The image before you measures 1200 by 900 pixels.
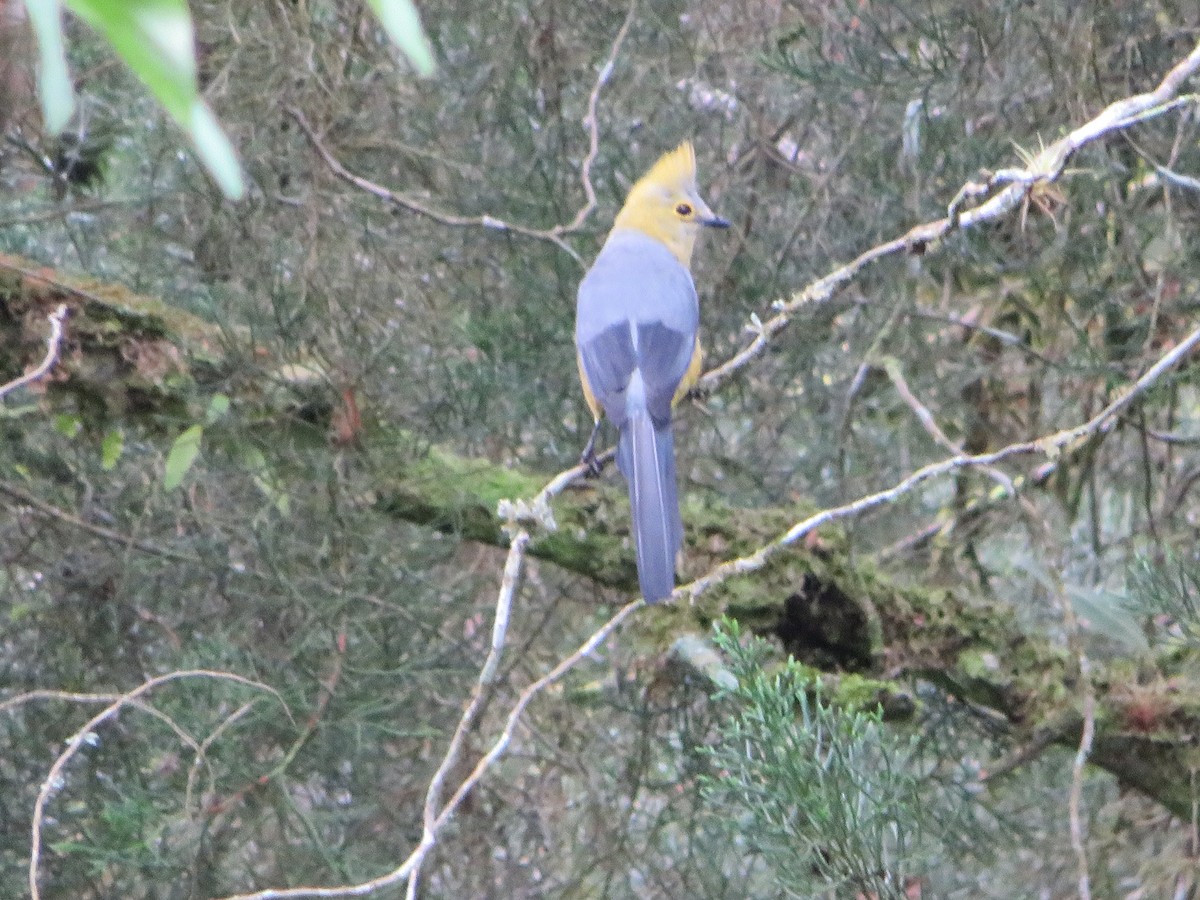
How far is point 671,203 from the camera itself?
13.0 feet

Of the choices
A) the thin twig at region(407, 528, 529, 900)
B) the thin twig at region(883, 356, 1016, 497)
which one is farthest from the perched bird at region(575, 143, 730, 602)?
the thin twig at region(407, 528, 529, 900)

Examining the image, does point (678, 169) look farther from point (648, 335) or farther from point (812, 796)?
point (812, 796)

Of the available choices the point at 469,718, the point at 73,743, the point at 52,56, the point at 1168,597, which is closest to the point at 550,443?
the point at 1168,597

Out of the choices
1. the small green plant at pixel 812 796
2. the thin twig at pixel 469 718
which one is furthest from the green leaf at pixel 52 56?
the small green plant at pixel 812 796

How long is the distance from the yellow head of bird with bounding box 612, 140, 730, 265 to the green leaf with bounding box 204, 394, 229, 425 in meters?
1.27

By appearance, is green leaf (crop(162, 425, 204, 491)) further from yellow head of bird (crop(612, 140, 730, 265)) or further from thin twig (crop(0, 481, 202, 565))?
yellow head of bird (crop(612, 140, 730, 265))

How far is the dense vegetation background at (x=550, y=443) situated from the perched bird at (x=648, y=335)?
20 cm

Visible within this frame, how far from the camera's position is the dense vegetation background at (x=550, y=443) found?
3449 millimetres

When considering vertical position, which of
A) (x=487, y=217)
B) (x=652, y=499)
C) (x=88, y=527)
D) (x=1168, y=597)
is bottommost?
(x=1168, y=597)

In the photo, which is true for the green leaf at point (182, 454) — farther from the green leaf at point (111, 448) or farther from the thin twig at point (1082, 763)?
the thin twig at point (1082, 763)

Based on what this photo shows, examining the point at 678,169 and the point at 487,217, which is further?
the point at 678,169

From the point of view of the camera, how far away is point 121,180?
A: 14.2ft

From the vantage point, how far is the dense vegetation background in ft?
11.3

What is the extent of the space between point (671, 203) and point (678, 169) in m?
0.11
